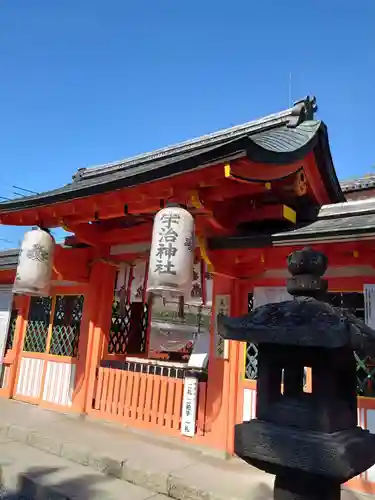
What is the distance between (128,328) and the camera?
888 centimetres

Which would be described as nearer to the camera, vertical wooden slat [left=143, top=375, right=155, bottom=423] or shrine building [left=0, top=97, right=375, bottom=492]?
shrine building [left=0, top=97, right=375, bottom=492]

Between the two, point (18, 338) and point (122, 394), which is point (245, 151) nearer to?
point (122, 394)

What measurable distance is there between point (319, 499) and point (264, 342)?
97 cm

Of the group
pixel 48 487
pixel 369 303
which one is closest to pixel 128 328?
pixel 48 487

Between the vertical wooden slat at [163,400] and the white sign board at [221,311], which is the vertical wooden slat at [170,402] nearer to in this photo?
the vertical wooden slat at [163,400]

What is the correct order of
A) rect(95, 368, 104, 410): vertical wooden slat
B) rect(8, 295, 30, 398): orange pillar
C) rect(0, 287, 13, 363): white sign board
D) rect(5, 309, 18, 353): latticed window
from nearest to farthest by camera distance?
rect(95, 368, 104, 410): vertical wooden slat
rect(8, 295, 30, 398): orange pillar
rect(0, 287, 13, 363): white sign board
rect(5, 309, 18, 353): latticed window

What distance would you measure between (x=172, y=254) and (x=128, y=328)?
4.56 metres

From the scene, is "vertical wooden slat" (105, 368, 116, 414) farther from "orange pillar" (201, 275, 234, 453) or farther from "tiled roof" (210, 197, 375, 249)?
"tiled roof" (210, 197, 375, 249)

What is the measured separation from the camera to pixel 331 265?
208 inches

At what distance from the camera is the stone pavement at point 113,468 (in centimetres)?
446

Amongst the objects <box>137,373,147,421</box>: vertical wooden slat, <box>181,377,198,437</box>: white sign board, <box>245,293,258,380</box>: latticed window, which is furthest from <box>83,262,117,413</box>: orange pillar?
<box>245,293,258,380</box>: latticed window

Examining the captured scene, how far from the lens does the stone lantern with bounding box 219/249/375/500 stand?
2305 millimetres

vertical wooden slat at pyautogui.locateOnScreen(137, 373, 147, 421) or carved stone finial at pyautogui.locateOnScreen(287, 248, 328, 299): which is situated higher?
carved stone finial at pyautogui.locateOnScreen(287, 248, 328, 299)

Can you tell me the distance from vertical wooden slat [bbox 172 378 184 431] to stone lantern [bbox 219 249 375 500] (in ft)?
12.6
